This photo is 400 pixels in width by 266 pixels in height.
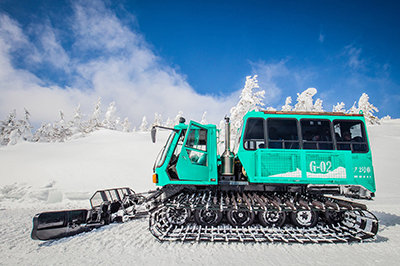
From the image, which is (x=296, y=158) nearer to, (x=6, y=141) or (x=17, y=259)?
(x=17, y=259)

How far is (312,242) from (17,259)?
676 cm

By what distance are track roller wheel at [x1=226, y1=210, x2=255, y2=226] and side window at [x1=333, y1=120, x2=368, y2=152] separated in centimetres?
343

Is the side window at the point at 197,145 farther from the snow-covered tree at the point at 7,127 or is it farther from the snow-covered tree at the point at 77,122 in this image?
the snow-covered tree at the point at 77,122

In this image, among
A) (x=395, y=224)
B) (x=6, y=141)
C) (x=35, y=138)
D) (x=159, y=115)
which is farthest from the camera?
(x=159, y=115)

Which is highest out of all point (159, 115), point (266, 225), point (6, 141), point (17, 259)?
point (159, 115)

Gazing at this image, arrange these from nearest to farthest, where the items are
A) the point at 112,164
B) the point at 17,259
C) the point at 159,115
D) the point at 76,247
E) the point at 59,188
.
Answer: the point at 17,259 → the point at 76,247 → the point at 59,188 → the point at 112,164 → the point at 159,115

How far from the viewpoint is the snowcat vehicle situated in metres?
5.02

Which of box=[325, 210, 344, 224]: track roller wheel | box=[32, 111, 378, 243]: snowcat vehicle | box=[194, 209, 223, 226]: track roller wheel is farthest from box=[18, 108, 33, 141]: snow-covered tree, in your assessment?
box=[325, 210, 344, 224]: track roller wheel

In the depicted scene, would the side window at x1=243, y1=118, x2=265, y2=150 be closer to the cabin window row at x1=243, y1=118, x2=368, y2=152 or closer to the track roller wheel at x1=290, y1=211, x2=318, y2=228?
the cabin window row at x1=243, y1=118, x2=368, y2=152

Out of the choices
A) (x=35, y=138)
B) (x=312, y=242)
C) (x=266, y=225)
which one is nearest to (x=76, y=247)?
(x=266, y=225)

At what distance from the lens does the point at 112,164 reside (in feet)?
60.1

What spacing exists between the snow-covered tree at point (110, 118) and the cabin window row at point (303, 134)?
61.5 metres

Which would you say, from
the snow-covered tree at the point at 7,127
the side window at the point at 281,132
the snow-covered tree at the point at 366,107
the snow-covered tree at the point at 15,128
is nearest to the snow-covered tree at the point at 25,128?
the snow-covered tree at the point at 15,128

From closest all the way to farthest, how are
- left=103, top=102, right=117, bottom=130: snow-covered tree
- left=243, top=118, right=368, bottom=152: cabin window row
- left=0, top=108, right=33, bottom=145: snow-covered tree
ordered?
left=243, top=118, right=368, bottom=152: cabin window row → left=0, top=108, right=33, bottom=145: snow-covered tree → left=103, top=102, right=117, bottom=130: snow-covered tree
